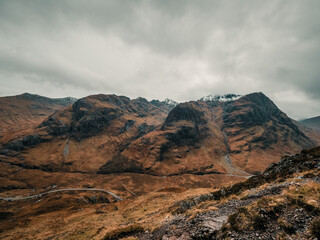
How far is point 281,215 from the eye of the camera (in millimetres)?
12867

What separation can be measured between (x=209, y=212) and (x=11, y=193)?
245468 millimetres

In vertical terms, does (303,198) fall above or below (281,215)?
above

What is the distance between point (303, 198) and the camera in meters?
13.7

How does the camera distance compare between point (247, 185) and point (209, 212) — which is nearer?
point (209, 212)

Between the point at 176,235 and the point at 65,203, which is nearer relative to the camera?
the point at 176,235

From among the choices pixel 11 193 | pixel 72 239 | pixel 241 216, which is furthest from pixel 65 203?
pixel 11 193

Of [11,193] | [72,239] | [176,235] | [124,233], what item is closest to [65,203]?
[72,239]

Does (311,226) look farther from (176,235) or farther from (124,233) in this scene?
(124,233)

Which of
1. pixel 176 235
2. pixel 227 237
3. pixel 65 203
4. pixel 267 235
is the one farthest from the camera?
pixel 65 203

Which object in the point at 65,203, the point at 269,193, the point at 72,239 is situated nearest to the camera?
the point at 269,193

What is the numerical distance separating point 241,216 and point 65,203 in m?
117

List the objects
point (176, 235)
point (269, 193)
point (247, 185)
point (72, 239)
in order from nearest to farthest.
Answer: point (176, 235) < point (269, 193) < point (247, 185) < point (72, 239)

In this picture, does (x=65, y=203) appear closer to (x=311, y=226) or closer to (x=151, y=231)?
(x=151, y=231)

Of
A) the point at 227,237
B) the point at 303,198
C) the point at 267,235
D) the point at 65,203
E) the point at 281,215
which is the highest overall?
the point at 303,198
